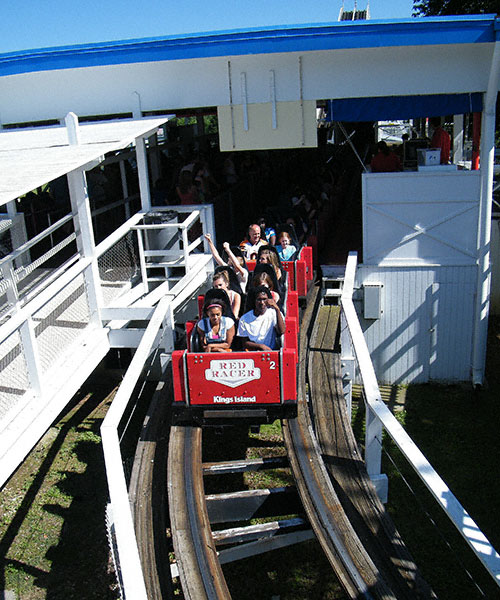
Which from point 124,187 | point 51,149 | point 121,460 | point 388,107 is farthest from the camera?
point 124,187

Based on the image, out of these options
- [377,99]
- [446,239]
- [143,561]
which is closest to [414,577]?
[143,561]

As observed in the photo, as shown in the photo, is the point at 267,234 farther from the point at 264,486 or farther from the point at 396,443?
the point at 396,443

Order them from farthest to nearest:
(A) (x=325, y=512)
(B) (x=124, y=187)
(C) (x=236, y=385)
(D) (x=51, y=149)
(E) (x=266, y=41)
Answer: (B) (x=124, y=187), (E) (x=266, y=41), (D) (x=51, y=149), (C) (x=236, y=385), (A) (x=325, y=512)

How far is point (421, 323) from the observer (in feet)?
37.4

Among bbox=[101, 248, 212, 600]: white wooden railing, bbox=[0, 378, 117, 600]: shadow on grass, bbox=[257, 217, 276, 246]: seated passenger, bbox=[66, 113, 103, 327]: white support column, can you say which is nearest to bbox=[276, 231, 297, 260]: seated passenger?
bbox=[257, 217, 276, 246]: seated passenger

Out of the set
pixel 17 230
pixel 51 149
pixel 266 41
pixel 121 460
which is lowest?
pixel 121 460

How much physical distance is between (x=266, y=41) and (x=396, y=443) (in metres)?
6.75

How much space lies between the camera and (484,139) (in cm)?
1000

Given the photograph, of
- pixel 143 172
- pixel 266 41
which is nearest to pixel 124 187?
pixel 143 172

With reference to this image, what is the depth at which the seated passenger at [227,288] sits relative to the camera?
7754 mm

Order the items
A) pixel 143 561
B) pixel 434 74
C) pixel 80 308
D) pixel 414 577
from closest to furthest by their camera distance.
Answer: pixel 414 577 → pixel 143 561 → pixel 80 308 → pixel 434 74

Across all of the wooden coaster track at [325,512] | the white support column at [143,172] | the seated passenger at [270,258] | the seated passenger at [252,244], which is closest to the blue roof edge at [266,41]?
the white support column at [143,172]

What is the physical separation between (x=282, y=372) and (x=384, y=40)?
18.8 feet

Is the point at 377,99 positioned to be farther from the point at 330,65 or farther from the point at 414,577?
the point at 414,577
